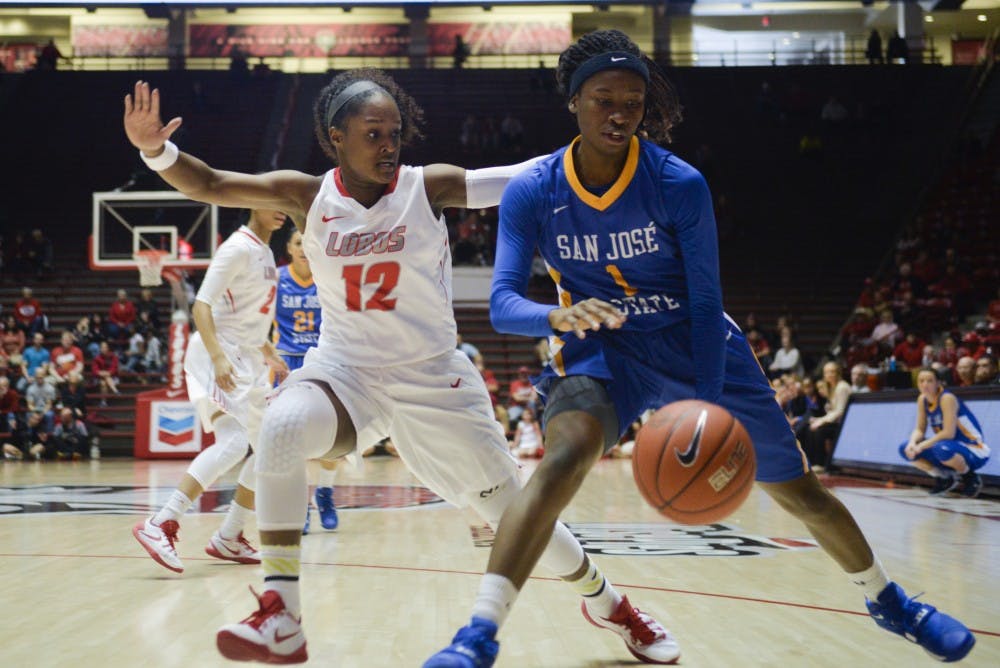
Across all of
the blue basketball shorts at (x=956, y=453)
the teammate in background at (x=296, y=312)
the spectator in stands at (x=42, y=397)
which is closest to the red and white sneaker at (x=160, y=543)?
the teammate in background at (x=296, y=312)

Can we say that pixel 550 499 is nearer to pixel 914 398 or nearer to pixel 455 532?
pixel 455 532

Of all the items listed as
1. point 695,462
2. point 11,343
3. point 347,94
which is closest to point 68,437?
point 11,343

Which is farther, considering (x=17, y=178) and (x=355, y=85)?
(x=17, y=178)

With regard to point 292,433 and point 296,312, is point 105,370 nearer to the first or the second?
point 296,312

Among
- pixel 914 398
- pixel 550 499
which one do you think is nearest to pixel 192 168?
pixel 550 499

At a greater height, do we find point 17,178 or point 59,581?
point 17,178

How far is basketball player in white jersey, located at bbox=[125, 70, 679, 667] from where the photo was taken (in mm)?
3295

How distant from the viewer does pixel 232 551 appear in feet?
17.4

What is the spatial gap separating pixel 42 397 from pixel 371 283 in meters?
13.3

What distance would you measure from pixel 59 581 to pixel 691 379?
3.17m

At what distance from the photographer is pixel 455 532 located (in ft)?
21.7

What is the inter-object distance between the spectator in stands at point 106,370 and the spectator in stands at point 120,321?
407 millimetres

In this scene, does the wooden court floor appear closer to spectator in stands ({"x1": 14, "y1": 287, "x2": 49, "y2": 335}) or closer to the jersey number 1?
the jersey number 1

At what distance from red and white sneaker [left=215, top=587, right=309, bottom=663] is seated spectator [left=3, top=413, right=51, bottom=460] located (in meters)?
13.4
